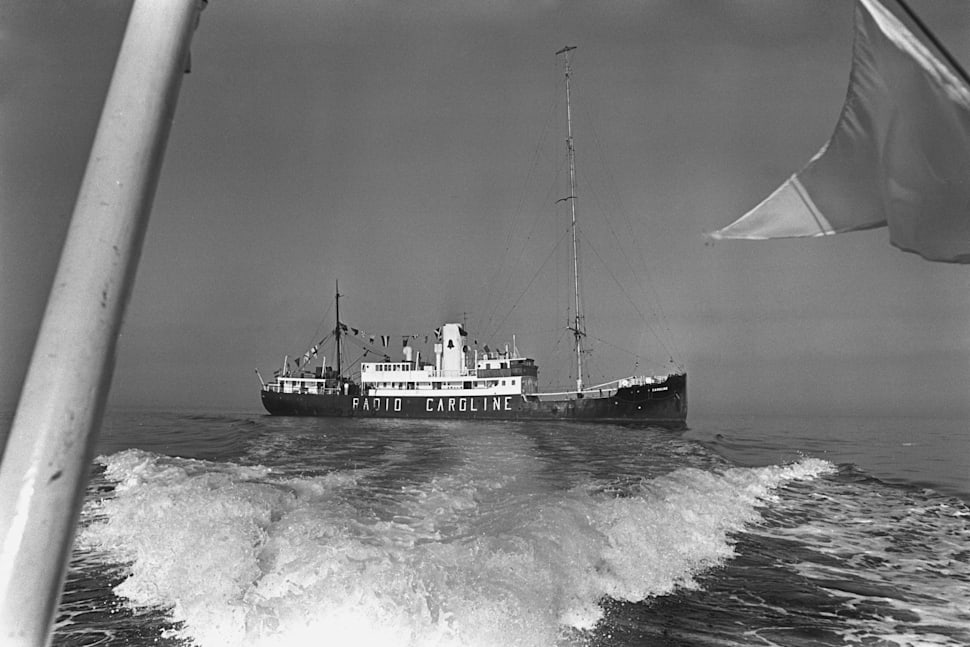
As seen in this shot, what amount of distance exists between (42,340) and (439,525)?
7076 mm

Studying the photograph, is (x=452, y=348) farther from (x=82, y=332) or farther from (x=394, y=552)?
(x=82, y=332)

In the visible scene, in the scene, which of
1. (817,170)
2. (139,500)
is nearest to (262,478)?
(139,500)

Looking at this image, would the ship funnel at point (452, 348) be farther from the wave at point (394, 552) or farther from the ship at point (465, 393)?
the wave at point (394, 552)

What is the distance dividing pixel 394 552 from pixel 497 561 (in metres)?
1.10

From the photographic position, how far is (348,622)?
4195 millimetres

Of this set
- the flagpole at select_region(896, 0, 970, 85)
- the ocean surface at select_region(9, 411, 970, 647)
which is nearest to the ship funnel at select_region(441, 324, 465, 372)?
the ocean surface at select_region(9, 411, 970, 647)

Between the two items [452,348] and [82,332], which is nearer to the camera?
[82,332]

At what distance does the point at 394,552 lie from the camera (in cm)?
592

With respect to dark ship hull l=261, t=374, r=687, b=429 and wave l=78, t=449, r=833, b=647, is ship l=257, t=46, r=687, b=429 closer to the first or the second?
dark ship hull l=261, t=374, r=687, b=429

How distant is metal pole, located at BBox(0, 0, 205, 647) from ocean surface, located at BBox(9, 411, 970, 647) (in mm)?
3027

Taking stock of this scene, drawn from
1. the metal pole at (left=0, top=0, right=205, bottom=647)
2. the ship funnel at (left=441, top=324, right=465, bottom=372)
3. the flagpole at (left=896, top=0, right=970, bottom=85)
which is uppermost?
the ship funnel at (left=441, top=324, right=465, bottom=372)

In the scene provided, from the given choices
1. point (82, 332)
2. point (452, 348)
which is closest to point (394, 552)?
point (82, 332)

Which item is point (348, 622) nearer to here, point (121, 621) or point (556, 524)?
point (121, 621)

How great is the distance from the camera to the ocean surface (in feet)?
14.2
